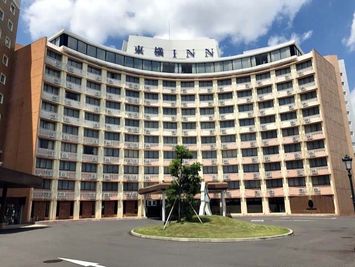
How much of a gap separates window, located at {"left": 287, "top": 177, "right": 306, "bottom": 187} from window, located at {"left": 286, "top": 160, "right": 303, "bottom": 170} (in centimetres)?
204

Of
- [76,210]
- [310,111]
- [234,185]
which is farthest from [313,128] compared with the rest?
[76,210]

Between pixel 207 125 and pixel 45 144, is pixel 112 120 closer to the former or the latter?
pixel 45 144

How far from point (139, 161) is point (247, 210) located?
23.3 metres

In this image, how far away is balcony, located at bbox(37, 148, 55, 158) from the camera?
49.4 meters

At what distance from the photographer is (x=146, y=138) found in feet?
213

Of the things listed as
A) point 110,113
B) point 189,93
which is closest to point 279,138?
point 189,93

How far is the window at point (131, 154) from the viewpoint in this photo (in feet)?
203

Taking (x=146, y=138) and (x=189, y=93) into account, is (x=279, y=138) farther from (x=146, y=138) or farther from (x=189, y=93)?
(x=146, y=138)

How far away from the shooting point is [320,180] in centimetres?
5597

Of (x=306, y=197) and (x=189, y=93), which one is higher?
(x=189, y=93)

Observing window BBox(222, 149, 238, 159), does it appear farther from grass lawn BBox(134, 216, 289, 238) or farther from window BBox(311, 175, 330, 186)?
grass lawn BBox(134, 216, 289, 238)

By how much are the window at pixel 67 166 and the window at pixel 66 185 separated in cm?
205

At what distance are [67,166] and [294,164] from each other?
135 feet

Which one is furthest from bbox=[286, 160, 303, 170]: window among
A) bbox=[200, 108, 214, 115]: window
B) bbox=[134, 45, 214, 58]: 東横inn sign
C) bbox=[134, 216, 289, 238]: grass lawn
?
bbox=[134, 216, 289, 238]: grass lawn
